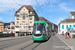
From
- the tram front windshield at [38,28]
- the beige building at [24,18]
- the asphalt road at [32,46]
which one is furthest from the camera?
the beige building at [24,18]

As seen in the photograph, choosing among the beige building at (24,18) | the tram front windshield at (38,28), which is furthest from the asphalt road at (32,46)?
the beige building at (24,18)

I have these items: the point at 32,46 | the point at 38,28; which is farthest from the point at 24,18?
the point at 32,46

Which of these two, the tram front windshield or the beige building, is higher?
the beige building

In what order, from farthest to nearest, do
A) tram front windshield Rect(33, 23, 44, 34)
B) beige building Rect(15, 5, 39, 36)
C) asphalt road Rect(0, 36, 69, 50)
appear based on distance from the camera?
beige building Rect(15, 5, 39, 36) < tram front windshield Rect(33, 23, 44, 34) < asphalt road Rect(0, 36, 69, 50)

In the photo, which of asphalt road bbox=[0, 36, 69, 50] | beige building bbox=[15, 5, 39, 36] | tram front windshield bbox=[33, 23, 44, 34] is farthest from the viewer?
beige building bbox=[15, 5, 39, 36]

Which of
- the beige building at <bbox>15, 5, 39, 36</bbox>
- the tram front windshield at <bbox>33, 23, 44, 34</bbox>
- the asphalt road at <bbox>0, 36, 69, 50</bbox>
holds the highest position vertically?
the beige building at <bbox>15, 5, 39, 36</bbox>

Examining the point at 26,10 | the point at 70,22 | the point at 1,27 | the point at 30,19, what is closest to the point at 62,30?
the point at 70,22

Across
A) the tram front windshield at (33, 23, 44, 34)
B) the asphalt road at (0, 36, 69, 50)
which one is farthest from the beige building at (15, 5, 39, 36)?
the asphalt road at (0, 36, 69, 50)

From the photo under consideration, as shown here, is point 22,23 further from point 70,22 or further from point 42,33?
point 42,33

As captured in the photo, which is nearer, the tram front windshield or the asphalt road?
the asphalt road

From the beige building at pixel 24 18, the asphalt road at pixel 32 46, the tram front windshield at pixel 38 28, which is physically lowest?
the asphalt road at pixel 32 46

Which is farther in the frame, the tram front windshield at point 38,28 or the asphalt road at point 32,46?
the tram front windshield at point 38,28

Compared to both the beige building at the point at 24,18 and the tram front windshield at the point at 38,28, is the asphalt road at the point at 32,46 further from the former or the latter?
the beige building at the point at 24,18

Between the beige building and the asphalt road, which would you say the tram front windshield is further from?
the beige building
